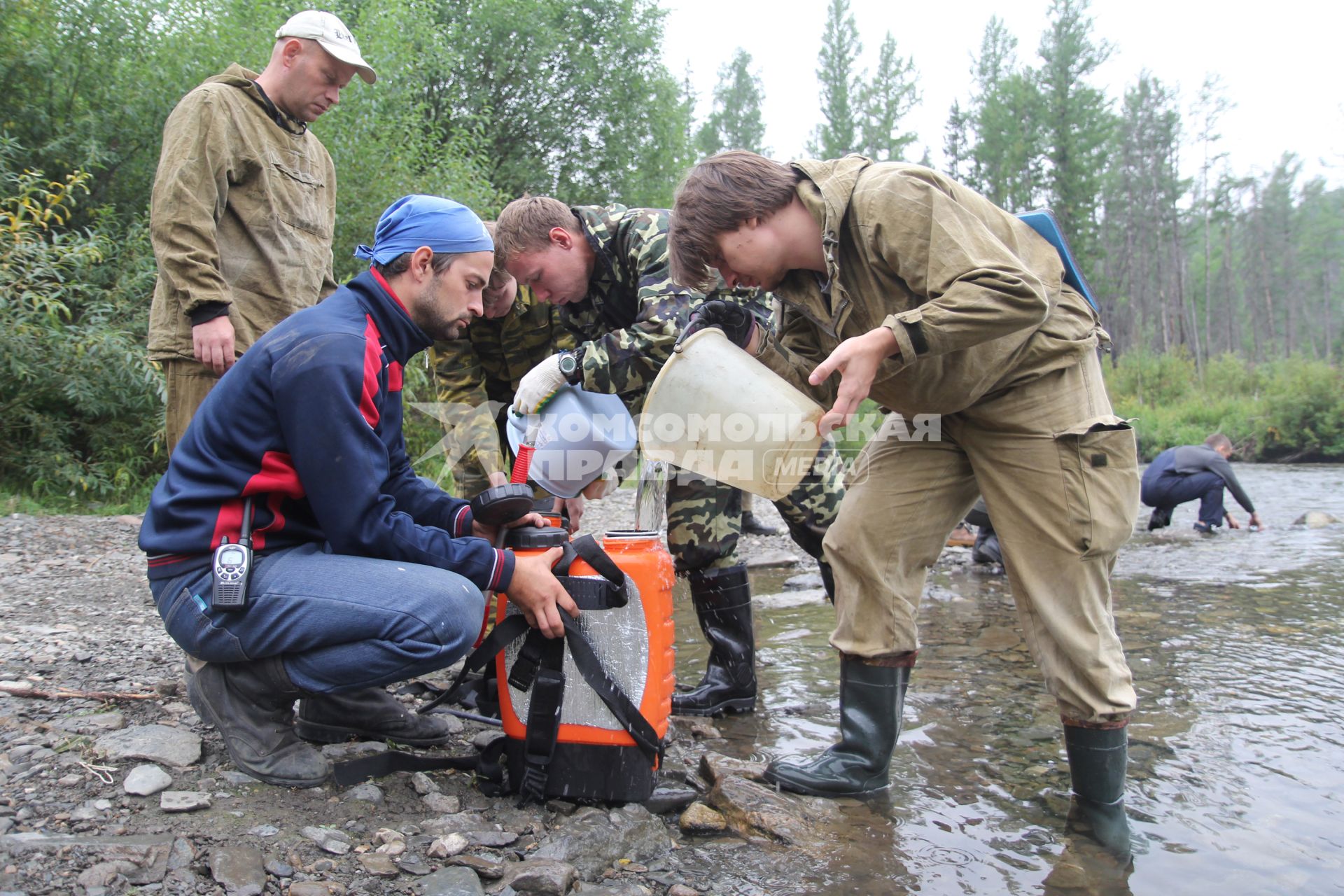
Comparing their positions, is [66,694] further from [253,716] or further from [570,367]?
[570,367]

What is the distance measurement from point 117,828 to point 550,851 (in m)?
0.92

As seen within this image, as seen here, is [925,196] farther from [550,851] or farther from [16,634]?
[16,634]

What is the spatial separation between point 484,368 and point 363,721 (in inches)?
71.3

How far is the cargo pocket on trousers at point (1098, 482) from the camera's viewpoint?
2.17 m

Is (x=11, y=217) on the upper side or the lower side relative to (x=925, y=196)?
upper

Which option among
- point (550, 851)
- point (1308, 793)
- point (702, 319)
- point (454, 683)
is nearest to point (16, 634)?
point (454, 683)

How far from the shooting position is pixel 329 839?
6.35 ft

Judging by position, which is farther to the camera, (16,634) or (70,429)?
(70,429)

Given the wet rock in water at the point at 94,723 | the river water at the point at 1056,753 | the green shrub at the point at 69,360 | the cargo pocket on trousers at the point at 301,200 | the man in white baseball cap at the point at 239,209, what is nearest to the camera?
the river water at the point at 1056,753

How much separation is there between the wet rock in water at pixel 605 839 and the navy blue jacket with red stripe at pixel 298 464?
592 mm

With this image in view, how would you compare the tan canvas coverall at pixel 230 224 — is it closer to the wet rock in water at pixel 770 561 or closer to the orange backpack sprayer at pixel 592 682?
the orange backpack sprayer at pixel 592 682

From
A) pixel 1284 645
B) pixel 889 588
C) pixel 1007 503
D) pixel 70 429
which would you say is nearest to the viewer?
pixel 1007 503

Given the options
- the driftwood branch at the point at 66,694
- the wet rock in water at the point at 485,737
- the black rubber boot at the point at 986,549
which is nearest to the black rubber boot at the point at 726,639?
the wet rock in water at the point at 485,737

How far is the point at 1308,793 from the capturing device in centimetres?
256
